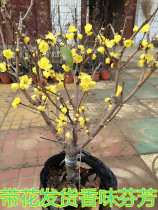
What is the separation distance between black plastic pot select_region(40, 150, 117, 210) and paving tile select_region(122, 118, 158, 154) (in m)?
0.95

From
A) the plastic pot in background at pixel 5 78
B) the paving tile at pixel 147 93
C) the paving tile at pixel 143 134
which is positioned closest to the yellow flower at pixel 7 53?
the paving tile at pixel 143 134

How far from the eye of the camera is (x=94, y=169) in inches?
58.9

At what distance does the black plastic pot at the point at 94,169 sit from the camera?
1.32 m

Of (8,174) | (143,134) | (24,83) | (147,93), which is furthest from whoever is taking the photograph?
(147,93)

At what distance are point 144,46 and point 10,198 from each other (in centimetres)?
162

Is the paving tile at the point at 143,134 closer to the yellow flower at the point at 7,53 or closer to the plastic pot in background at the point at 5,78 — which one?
the yellow flower at the point at 7,53

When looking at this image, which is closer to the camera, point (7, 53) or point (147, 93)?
point (7, 53)

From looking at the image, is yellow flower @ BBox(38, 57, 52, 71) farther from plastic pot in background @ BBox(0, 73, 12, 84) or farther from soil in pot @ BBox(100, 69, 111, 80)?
soil in pot @ BBox(100, 69, 111, 80)

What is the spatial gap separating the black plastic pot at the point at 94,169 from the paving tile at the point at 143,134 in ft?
3.11

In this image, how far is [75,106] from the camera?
129 cm

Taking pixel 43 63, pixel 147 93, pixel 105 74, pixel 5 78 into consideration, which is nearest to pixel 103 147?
pixel 43 63

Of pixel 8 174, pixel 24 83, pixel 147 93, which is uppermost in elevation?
pixel 24 83

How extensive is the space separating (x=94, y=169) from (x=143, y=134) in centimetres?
133

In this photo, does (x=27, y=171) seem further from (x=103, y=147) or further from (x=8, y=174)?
(x=103, y=147)
